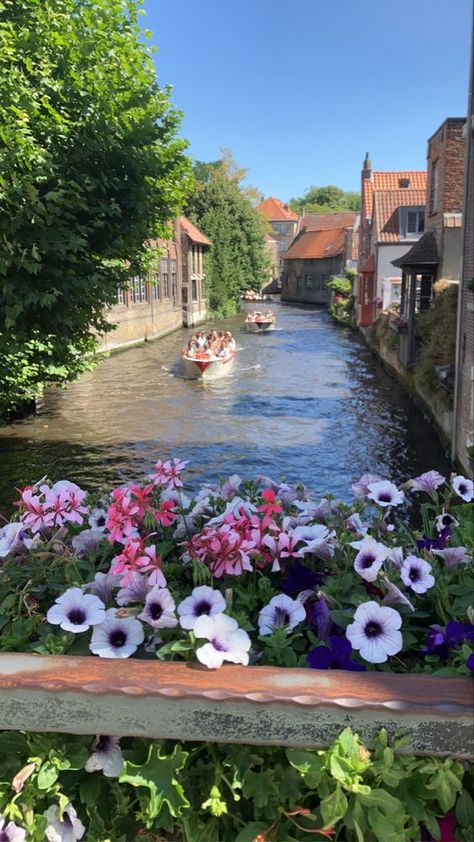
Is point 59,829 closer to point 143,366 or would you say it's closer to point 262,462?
point 262,462

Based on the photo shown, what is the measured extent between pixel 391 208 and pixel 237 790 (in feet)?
127

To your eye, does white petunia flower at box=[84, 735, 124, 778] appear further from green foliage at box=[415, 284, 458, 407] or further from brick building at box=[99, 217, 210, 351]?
brick building at box=[99, 217, 210, 351]

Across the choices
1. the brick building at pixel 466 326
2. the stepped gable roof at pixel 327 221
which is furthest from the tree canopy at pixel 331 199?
the brick building at pixel 466 326

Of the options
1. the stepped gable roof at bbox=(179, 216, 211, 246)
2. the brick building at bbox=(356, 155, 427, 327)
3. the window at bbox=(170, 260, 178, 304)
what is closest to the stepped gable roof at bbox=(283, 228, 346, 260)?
the stepped gable roof at bbox=(179, 216, 211, 246)

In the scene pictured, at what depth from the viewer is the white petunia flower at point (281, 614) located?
184 centimetres

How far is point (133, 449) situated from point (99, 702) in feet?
45.6

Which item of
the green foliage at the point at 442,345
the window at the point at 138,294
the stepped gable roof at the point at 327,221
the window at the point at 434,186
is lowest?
the green foliage at the point at 442,345

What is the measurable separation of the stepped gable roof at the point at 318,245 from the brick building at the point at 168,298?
75.8 feet

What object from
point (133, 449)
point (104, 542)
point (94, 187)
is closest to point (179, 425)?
point (133, 449)

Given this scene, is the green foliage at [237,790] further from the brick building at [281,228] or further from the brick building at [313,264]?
the brick building at [281,228]

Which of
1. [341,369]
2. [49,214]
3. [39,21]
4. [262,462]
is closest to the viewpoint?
[49,214]

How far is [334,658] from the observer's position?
1730mm

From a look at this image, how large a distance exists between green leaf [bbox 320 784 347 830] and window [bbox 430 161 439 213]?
23.9m

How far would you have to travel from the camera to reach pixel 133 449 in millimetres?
15297
